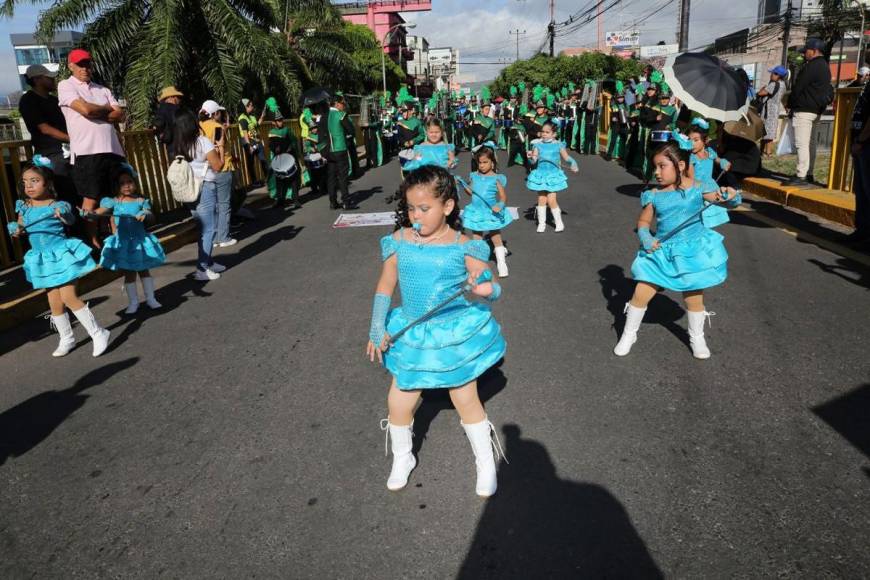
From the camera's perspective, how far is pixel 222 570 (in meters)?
2.58

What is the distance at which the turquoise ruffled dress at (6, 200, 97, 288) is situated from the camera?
5059 millimetres

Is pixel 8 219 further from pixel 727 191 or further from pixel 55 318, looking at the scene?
pixel 727 191

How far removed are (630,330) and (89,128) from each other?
5.93m

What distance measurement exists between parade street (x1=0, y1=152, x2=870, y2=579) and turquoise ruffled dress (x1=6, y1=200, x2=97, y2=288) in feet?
2.08

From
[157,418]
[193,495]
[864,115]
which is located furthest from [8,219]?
[864,115]

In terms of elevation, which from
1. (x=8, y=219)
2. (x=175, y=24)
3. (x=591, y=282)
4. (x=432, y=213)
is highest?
(x=175, y=24)

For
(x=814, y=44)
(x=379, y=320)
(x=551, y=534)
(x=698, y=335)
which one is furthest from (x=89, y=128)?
(x=814, y=44)

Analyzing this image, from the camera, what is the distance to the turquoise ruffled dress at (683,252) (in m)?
4.41

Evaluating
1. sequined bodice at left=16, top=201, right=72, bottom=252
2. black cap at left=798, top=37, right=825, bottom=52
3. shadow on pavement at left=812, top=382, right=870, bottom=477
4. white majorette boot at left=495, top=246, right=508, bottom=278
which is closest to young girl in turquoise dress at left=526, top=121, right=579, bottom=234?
white majorette boot at left=495, top=246, right=508, bottom=278

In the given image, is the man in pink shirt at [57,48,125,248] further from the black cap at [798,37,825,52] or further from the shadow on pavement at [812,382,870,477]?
the black cap at [798,37,825,52]

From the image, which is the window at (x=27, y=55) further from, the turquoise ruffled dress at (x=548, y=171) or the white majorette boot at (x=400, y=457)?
the white majorette boot at (x=400, y=457)

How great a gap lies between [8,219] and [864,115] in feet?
32.6

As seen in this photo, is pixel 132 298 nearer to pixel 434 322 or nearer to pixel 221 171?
pixel 221 171

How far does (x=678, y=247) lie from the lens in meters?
4.48
